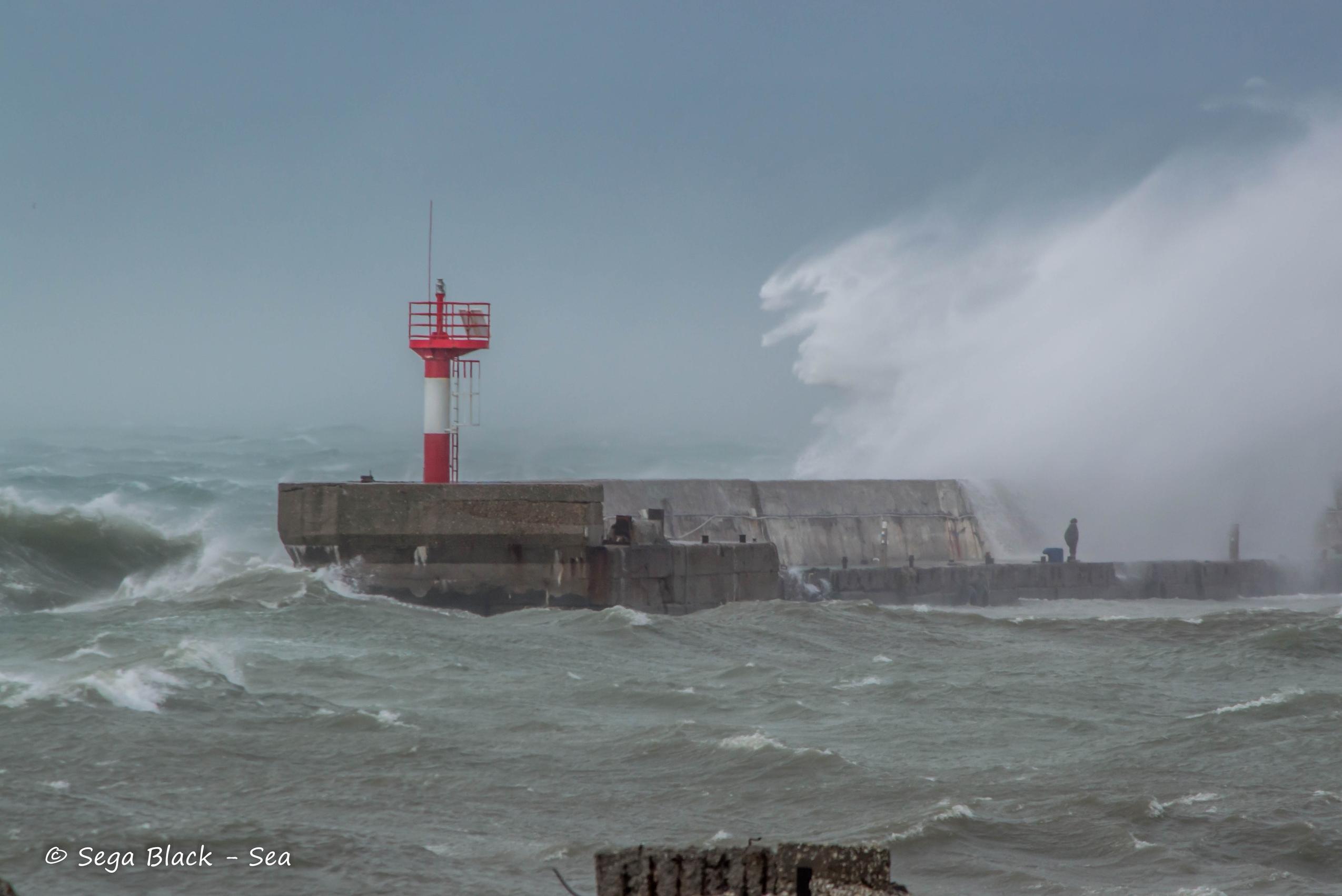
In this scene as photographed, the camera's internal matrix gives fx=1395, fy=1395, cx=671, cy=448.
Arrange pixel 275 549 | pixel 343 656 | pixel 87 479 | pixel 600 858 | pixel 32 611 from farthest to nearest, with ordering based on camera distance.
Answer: pixel 87 479 < pixel 275 549 < pixel 32 611 < pixel 343 656 < pixel 600 858

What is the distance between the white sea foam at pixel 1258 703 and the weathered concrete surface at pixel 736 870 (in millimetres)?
7385

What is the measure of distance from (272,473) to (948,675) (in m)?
32.7

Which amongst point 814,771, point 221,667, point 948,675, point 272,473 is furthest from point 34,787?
point 272,473

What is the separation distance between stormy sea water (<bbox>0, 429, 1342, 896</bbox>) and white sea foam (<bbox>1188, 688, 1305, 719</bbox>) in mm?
34

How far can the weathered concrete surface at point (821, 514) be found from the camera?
1820 cm

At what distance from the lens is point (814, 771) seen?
25.2ft

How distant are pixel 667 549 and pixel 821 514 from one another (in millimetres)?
4549

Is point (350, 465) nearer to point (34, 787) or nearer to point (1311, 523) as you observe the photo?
point (1311, 523)

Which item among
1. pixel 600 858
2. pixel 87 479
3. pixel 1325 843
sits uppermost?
pixel 87 479

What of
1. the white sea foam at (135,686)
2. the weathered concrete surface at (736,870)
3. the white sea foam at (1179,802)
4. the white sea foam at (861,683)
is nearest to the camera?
the weathered concrete surface at (736,870)

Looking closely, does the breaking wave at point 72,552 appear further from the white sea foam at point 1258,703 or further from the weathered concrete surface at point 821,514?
the white sea foam at point 1258,703

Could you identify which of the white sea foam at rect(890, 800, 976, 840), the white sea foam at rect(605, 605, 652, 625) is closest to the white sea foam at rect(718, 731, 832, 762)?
the white sea foam at rect(890, 800, 976, 840)

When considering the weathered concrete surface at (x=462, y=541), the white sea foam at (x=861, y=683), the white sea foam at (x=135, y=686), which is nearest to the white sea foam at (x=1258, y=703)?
the white sea foam at (x=861, y=683)

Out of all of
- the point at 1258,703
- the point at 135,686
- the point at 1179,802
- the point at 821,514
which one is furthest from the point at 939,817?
the point at 821,514
